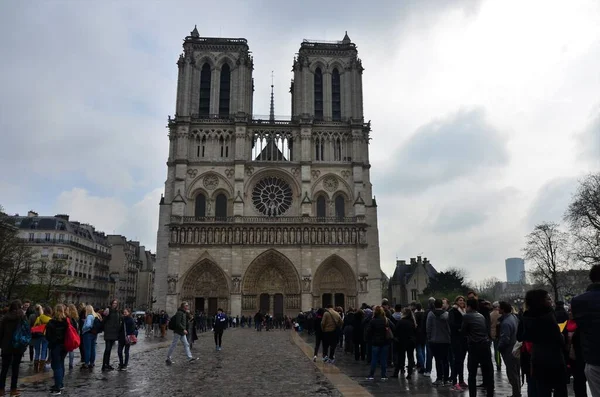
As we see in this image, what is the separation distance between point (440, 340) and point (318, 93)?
3668 cm

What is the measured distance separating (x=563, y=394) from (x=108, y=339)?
354 inches

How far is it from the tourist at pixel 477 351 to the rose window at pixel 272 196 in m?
33.3

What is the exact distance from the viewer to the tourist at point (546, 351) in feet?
15.9

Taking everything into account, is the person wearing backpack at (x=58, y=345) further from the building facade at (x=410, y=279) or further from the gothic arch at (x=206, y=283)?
the building facade at (x=410, y=279)

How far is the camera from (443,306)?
9.41 meters

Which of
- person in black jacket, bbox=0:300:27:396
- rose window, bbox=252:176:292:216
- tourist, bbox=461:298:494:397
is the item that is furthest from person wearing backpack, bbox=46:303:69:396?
rose window, bbox=252:176:292:216

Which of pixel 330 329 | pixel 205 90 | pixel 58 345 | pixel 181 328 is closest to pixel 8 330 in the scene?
pixel 58 345

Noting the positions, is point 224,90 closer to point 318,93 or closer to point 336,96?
point 318,93

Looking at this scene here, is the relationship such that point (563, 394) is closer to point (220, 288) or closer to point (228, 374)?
point (228, 374)

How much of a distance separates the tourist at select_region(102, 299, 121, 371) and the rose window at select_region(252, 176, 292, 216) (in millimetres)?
29262

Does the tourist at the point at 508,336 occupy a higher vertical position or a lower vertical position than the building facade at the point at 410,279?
lower

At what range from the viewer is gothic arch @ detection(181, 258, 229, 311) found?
37469 millimetres

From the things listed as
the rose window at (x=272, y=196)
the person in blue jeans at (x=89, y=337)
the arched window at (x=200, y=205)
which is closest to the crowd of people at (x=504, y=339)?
the person in blue jeans at (x=89, y=337)

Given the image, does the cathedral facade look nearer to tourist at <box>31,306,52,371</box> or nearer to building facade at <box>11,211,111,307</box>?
building facade at <box>11,211,111,307</box>
